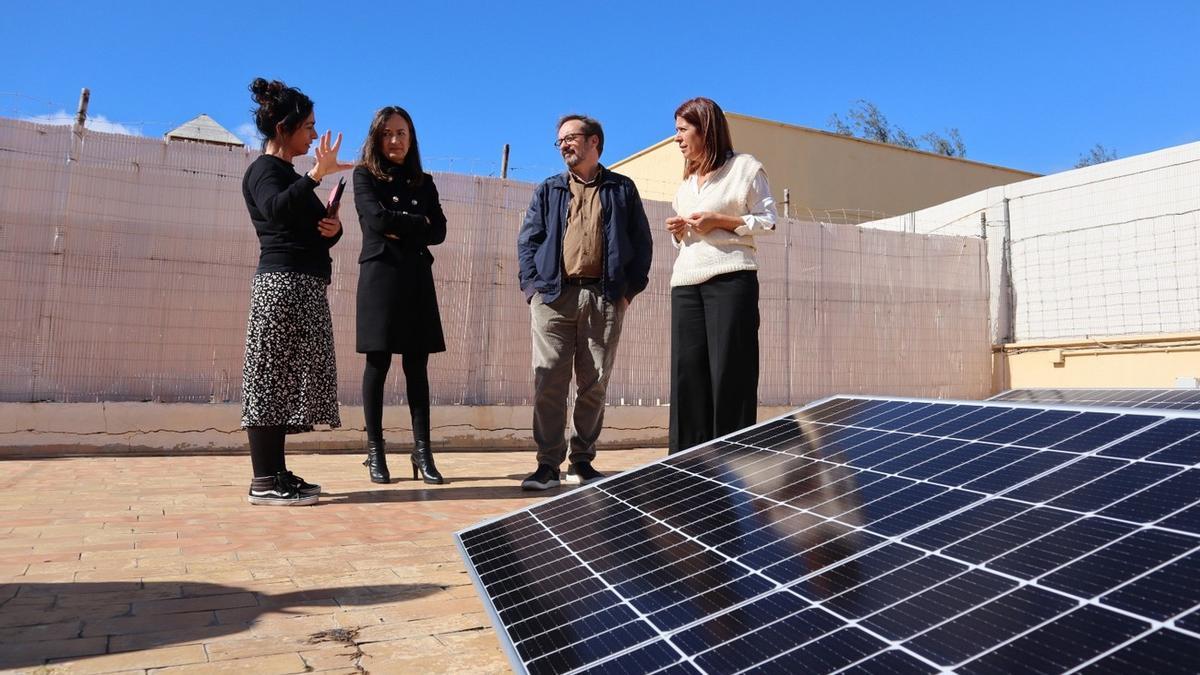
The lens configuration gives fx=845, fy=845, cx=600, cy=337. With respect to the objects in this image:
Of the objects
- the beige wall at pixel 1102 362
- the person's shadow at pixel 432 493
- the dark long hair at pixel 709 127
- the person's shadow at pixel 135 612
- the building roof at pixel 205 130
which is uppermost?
the building roof at pixel 205 130

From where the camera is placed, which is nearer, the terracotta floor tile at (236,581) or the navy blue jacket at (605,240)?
the terracotta floor tile at (236,581)

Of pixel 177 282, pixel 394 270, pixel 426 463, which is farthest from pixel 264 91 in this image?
pixel 177 282

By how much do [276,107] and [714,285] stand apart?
2262 millimetres

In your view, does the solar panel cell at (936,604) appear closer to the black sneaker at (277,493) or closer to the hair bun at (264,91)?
the black sneaker at (277,493)

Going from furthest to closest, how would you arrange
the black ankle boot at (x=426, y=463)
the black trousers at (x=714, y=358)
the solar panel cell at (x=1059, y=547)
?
Result: the black ankle boot at (x=426, y=463), the black trousers at (x=714, y=358), the solar panel cell at (x=1059, y=547)

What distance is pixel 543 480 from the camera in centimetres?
449

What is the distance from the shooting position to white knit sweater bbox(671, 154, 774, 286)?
147 inches

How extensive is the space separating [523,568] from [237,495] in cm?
267

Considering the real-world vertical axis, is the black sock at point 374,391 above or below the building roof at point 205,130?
below

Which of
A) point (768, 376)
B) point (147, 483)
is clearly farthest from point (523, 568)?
point (768, 376)

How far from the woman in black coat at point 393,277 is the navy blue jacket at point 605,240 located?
57 centimetres

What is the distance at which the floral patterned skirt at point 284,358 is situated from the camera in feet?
12.7

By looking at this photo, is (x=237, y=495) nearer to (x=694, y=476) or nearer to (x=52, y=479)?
(x=52, y=479)

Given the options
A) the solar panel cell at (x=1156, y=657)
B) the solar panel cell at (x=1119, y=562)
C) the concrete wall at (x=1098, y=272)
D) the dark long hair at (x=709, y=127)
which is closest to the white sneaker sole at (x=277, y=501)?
the dark long hair at (x=709, y=127)
